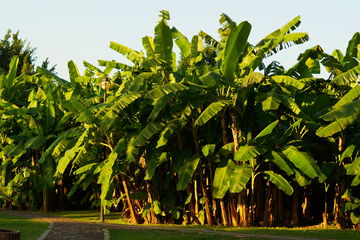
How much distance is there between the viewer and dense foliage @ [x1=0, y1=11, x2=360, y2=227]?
10.2 m

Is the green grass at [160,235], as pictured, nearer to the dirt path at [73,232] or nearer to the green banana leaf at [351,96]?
the dirt path at [73,232]

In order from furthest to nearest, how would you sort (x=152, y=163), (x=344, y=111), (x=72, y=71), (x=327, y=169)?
(x=72, y=71)
(x=152, y=163)
(x=327, y=169)
(x=344, y=111)

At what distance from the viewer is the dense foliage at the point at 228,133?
401 inches

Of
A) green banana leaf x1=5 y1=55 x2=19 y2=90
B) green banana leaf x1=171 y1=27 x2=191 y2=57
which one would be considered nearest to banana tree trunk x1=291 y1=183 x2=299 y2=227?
green banana leaf x1=171 y1=27 x2=191 y2=57

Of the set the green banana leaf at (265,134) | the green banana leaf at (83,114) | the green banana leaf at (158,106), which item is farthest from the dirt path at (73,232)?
the green banana leaf at (265,134)

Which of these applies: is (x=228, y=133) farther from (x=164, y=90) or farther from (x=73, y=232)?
(x=73, y=232)

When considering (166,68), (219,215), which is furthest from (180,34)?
(219,215)

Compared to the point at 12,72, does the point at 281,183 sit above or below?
below

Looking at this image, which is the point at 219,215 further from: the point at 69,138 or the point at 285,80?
the point at 69,138

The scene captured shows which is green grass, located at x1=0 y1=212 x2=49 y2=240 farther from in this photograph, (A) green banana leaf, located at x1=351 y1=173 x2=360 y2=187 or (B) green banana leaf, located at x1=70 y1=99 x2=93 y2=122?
(A) green banana leaf, located at x1=351 y1=173 x2=360 y2=187

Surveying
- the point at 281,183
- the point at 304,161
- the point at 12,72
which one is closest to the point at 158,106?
the point at 281,183

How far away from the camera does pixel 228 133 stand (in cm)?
1259

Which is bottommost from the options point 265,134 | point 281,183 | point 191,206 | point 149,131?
point 191,206

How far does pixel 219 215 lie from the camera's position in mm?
12406
